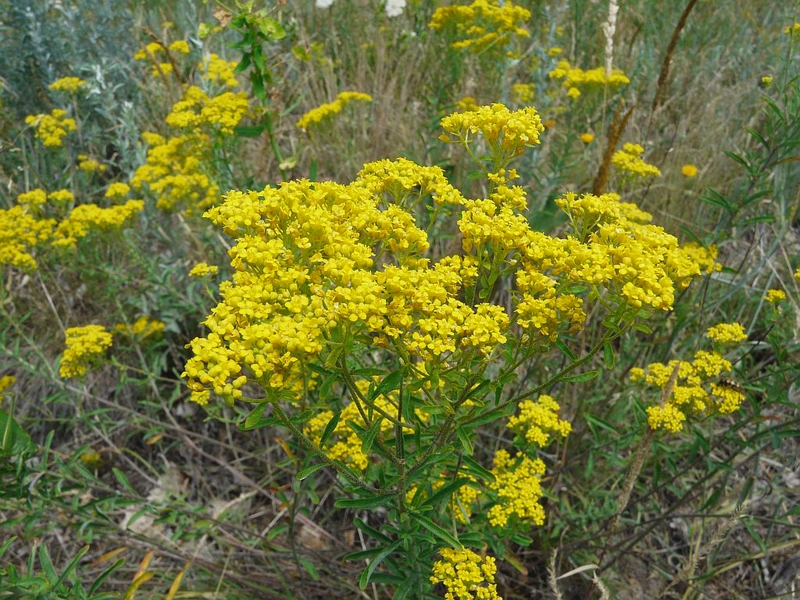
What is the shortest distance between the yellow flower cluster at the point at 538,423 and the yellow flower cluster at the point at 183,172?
6.93 ft

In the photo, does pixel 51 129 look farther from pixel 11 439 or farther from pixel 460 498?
pixel 460 498

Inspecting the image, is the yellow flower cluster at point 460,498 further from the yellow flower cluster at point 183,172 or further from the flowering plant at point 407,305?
the yellow flower cluster at point 183,172

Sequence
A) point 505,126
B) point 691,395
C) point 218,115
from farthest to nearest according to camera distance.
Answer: point 218,115, point 691,395, point 505,126

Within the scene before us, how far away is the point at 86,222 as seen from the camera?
Result: 11.0 ft

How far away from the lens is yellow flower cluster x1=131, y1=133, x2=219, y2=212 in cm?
334

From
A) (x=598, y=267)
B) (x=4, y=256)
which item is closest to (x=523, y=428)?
(x=598, y=267)

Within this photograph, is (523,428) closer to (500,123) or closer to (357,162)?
(500,123)

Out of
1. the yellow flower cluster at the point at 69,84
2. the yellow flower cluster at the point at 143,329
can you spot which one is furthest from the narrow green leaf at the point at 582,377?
the yellow flower cluster at the point at 69,84

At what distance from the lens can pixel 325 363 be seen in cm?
147

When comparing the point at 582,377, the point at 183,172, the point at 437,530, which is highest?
the point at 183,172

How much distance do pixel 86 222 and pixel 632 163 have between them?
304 centimetres

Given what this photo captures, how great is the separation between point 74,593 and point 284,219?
4.92 ft

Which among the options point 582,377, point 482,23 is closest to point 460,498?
point 582,377

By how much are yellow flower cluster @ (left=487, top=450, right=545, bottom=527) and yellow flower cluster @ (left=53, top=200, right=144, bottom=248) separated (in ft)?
8.26
